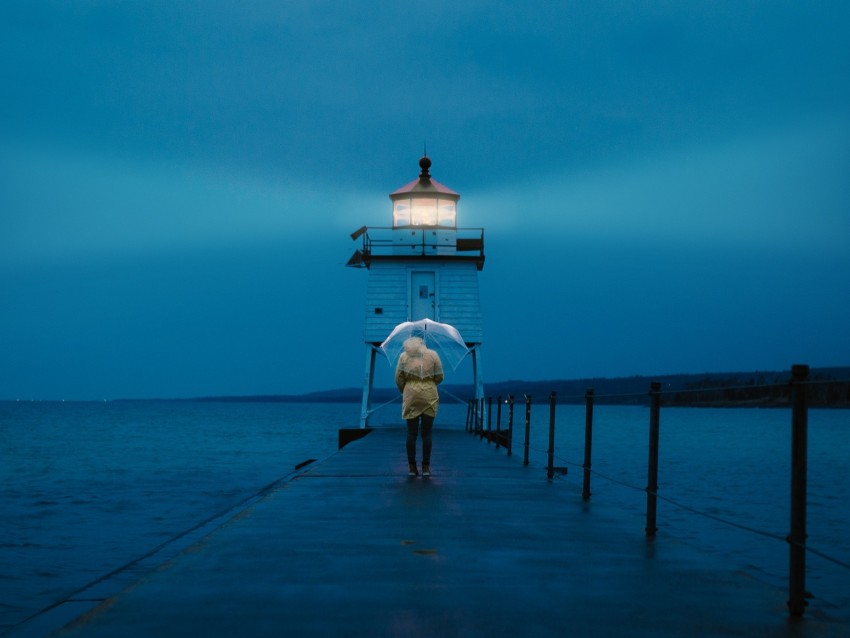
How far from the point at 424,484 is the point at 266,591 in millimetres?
6661

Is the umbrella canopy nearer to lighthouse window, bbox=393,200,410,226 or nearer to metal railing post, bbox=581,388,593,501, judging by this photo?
lighthouse window, bbox=393,200,410,226

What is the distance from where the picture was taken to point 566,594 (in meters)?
5.12

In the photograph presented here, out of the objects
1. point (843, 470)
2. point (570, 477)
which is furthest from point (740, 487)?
point (843, 470)

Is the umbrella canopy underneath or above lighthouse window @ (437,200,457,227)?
underneath

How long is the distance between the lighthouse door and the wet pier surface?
21.8m

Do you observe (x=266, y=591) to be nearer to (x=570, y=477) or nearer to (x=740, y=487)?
(x=570, y=477)

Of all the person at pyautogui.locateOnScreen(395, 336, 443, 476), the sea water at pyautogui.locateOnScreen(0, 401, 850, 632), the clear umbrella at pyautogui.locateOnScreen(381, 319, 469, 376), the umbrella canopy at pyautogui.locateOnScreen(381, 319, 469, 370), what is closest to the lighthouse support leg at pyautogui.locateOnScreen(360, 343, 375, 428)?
the sea water at pyautogui.locateOnScreen(0, 401, 850, 632)

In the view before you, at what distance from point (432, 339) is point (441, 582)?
1991 cm

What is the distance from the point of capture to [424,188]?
105 feet

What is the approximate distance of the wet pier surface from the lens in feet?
14.5

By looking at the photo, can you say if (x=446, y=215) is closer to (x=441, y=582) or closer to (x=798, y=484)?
(x=441, y=582)

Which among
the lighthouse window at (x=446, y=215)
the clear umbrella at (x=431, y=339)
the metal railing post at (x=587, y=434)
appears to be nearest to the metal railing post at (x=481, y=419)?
the clear umbrella at (x=431, y=339)

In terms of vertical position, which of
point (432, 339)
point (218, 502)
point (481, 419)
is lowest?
point (218, 502)

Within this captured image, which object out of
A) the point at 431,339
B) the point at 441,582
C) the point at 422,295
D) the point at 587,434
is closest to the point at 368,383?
the point at 422,295
